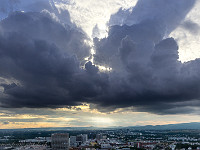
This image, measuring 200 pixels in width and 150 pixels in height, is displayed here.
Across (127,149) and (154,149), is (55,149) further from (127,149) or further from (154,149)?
(154,149)

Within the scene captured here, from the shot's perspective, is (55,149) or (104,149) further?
(104,149)

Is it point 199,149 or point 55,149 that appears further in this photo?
point 199,149

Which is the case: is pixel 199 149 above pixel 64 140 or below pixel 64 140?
below

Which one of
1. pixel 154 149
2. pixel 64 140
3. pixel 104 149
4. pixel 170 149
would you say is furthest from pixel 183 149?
pixel 64 140

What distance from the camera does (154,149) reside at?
179750 millimetres

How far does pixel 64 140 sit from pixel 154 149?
7728cm

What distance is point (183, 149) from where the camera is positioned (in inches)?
7293

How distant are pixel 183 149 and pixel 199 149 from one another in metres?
12.5

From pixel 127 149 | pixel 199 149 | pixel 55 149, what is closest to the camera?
pixel 55 149

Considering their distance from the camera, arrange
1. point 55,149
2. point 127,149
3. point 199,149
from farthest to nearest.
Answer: point 199,149 → point 127,149 → point 55,149

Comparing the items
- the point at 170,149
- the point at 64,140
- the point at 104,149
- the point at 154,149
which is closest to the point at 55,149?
the point at 64,140

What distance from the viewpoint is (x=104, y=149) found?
172 m

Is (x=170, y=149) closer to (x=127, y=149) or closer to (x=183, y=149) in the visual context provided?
(x=183, y=149)

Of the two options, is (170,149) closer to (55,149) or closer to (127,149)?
(127,149)
